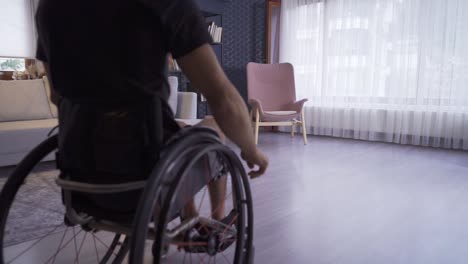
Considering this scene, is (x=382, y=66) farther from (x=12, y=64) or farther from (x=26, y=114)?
(x=12, y=64)

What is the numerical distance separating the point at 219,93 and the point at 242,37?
4.72 meters

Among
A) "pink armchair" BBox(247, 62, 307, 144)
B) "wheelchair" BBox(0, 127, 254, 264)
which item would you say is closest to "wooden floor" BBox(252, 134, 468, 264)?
"wheelchair" BBox(0, 127, 254, 264)

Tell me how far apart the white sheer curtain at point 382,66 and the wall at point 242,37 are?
0.40 meters

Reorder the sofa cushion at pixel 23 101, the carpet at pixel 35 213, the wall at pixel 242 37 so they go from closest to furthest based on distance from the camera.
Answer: the carpet at pixel 35 213 → the sofa cushion at pixel 23 101 → the wall at pixel 242 37

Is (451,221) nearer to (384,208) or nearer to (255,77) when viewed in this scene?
(384,208)

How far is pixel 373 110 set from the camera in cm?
447

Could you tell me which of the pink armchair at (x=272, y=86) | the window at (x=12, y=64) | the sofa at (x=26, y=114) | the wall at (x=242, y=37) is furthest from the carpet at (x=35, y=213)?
the wall at (x=242, y=37)

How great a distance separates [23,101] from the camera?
10.4 feet

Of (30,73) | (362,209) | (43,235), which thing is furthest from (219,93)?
(30,73)

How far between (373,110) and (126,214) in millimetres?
4159

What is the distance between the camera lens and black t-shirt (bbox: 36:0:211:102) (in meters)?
0.71

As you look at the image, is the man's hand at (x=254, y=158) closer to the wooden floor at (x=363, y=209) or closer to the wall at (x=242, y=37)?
the wooden floor at (x=363, y=209)

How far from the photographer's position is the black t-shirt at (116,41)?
2.33 ft

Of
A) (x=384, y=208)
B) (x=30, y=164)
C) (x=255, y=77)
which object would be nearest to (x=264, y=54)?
(x=255, y=77)
